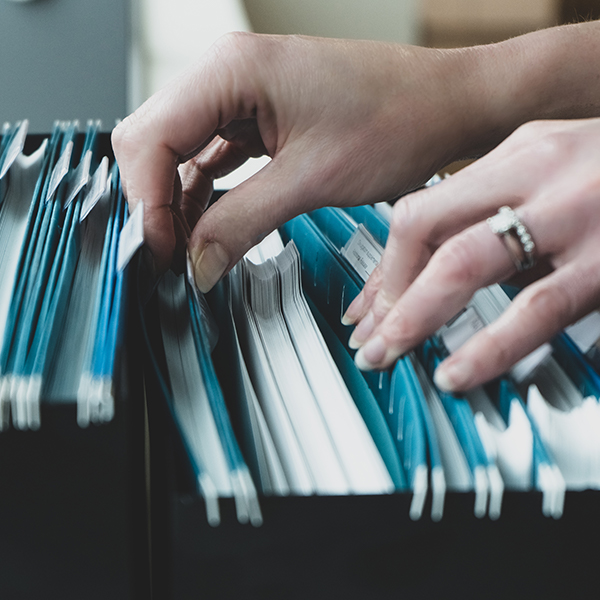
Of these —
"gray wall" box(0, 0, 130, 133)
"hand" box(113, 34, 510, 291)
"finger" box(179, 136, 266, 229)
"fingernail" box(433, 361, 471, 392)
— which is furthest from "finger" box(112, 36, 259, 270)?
"gray wall" box(0, 0, 130, 133)

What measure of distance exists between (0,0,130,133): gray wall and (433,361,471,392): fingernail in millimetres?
798

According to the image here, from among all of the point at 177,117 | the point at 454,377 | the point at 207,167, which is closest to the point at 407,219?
the point at 454,377

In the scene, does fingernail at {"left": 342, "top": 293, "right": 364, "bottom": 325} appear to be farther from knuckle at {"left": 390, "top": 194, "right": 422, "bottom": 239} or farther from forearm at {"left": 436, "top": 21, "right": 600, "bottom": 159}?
forearm at {"left": 436, "top": 21, "right": 600, "bottom": 159}

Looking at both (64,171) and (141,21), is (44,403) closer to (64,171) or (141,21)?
(64,171)

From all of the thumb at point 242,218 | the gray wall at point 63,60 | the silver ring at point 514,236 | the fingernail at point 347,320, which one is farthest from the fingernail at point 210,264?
the gray wall at point 63,60

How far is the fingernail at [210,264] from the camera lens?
0.49 metres

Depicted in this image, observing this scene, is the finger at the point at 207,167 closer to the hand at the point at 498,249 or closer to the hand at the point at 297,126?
the hand at the point at 297,126

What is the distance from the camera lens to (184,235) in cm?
63

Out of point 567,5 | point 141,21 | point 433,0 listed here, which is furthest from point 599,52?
point 567,5

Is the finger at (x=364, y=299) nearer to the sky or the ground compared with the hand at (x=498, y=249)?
→ nearer to the ground

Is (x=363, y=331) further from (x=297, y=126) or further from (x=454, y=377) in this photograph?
(x=297, y=126)

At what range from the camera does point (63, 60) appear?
1.13 meters

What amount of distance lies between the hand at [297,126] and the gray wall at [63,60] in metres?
0.46

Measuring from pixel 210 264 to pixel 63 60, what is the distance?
32.6 inches
